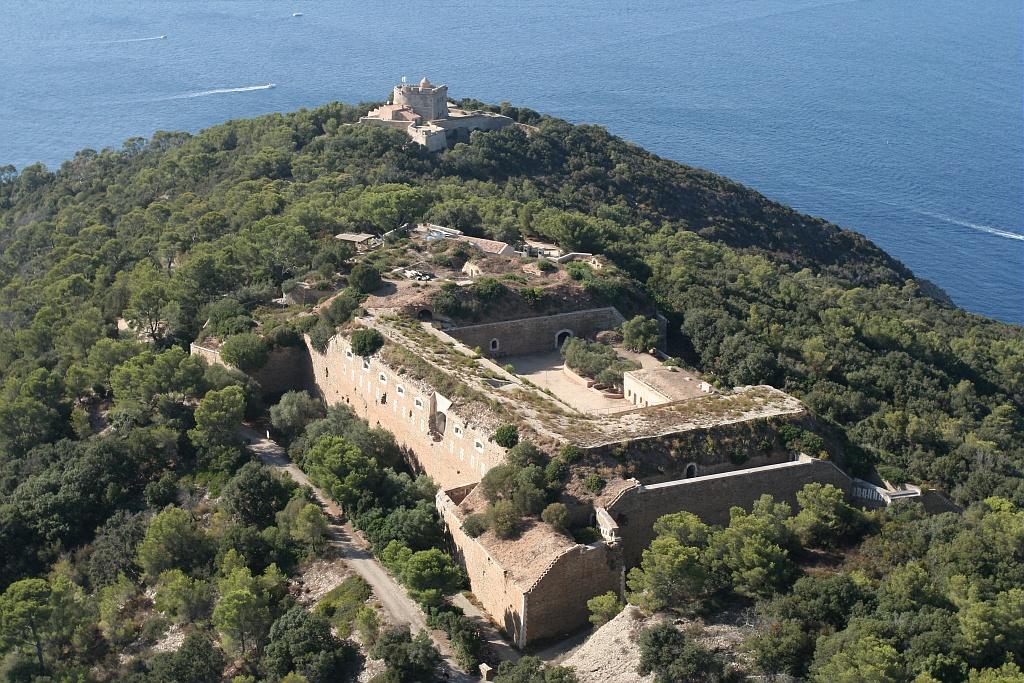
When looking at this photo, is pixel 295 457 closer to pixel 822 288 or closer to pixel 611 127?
pixel 822 288

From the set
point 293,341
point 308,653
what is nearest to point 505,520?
point 308,653

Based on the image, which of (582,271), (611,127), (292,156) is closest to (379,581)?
(582,271)

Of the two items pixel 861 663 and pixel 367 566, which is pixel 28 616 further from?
pixel 861 663

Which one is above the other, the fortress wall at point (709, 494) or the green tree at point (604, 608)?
the fortress wall at point (709, 494)

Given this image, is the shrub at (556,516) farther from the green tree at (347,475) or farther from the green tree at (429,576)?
the green tree at (347,475)

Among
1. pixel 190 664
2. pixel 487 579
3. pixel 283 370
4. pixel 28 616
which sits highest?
pixel 283 370

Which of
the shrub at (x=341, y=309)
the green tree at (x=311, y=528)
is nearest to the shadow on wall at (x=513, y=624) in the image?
the green tree at (x=311, y=528)

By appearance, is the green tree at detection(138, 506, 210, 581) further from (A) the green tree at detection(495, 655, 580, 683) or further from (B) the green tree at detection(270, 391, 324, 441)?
(A) the green tree at detection(495, 655, 580, 683)
